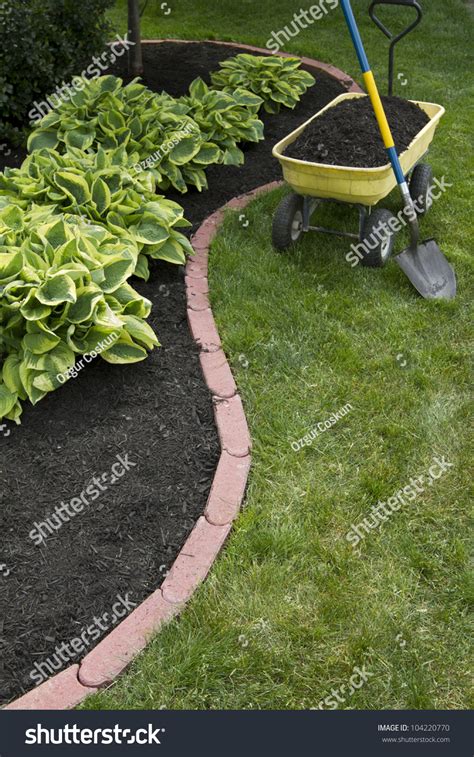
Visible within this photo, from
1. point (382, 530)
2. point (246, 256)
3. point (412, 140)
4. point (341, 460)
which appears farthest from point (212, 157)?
point (382, 530)

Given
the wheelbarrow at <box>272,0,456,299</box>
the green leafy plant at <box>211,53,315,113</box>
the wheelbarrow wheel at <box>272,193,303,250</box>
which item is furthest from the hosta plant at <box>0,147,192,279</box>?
the green leafy plant at <box>211,53,315,113</box>

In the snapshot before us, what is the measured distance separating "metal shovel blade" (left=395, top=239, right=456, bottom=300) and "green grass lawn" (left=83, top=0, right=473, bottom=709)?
0.07 metres

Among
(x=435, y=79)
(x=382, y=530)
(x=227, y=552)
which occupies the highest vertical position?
(x=227, y=552)

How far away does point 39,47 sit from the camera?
5.42 meters

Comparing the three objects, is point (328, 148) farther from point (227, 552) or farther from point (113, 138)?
point (227, 552)

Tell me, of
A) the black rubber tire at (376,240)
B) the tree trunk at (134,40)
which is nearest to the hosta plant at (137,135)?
the black rubber tire at (376,240)

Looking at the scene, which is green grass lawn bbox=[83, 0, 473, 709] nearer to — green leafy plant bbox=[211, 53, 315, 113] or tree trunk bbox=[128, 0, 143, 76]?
green leafy plant bbox=[211, 53, 315, 113]

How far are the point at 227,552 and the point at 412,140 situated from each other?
280 cm

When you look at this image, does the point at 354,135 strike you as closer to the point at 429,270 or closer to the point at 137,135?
the point at 429,270

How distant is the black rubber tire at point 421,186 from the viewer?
15.4 ft

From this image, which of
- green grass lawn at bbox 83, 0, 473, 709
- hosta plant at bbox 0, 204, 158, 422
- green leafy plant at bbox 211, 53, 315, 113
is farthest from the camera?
green leafy plant at bbox 211, 53, 315, 113

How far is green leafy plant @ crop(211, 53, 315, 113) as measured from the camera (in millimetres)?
6090

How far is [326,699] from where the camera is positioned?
2.32m

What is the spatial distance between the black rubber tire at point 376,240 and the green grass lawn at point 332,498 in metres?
0.07
